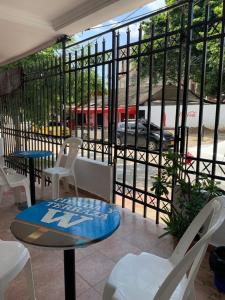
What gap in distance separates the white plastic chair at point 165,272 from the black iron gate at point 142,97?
1.08 metres

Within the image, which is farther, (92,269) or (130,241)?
(130,241)

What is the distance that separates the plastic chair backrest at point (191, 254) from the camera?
2.98 ft

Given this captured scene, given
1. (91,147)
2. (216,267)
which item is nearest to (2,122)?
(91,147)

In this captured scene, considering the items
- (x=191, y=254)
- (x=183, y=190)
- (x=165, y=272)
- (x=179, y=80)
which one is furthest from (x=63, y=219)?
(x=179, y=80)

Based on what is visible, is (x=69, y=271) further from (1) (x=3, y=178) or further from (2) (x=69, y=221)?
(1) (x=3, y=178)

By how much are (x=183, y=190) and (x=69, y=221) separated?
1.22m

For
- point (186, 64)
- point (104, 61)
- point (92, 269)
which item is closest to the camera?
point (92, 269)

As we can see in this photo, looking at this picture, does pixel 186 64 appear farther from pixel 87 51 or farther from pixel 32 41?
pixel 32 41

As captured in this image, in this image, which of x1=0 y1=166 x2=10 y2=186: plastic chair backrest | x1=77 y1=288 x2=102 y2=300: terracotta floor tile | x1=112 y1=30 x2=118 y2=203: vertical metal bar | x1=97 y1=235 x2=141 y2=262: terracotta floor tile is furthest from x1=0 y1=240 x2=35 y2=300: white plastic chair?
x1=112 y1=30 x2=118 y2=203: vertical metal bar

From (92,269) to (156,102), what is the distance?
→ 230 cm

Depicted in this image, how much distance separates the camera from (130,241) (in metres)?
2.48

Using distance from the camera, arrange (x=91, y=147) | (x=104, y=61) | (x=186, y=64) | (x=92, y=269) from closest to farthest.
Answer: (x=92, y=269) → (x=186, y=64) → (x=104, y=61) → (x=91, y=147)

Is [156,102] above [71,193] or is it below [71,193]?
above


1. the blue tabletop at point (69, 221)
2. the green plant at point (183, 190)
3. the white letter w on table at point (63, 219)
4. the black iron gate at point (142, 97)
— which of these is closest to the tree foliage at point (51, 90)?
the black iron gate at point (142, 97)
